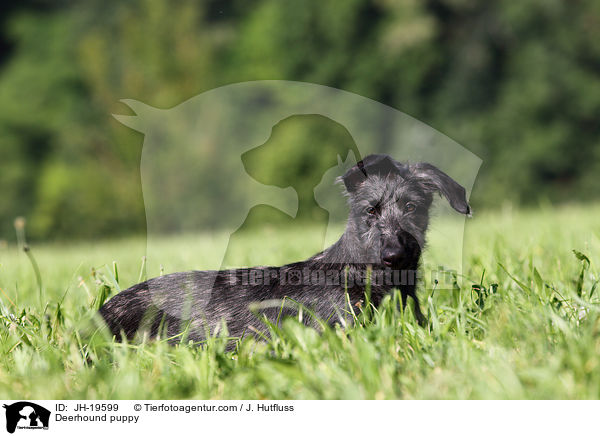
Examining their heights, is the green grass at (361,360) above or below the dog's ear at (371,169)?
below

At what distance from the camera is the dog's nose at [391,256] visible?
331cm

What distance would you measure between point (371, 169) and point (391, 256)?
680mm

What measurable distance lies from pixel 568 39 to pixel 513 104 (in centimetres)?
316

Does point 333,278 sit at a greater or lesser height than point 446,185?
lesser

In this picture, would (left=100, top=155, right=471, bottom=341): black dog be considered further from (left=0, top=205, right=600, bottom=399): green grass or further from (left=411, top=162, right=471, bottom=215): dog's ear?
(left=0, top=205, right=600, bottom=399): green grass

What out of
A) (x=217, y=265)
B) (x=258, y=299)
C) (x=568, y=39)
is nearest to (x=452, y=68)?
(x=568, y=39)

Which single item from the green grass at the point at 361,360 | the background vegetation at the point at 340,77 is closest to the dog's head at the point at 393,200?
the green grass at the point at 361,360
